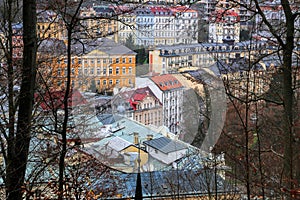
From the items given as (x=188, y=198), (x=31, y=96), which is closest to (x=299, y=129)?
(x=188, y=198)

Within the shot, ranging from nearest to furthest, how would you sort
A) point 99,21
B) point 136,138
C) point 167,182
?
point 99,21
point 167,182
point 136,138

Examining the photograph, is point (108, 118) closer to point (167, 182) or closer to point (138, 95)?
point (138, 95)

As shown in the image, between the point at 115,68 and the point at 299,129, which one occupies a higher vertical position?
the point at 115,68

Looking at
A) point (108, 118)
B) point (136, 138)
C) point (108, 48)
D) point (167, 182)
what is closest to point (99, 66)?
point (108, 48)

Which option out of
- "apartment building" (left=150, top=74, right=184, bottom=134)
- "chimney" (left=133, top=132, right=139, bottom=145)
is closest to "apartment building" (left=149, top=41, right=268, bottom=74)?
"apartment building" (left=150, top=74, right=184, bottom=134)

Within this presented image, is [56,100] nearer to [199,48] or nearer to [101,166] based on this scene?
[101,166]

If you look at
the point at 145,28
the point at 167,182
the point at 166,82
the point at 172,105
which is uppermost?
the point at 145,28

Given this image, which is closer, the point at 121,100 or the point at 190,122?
the point at 121,100

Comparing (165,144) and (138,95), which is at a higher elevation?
(138,95)
